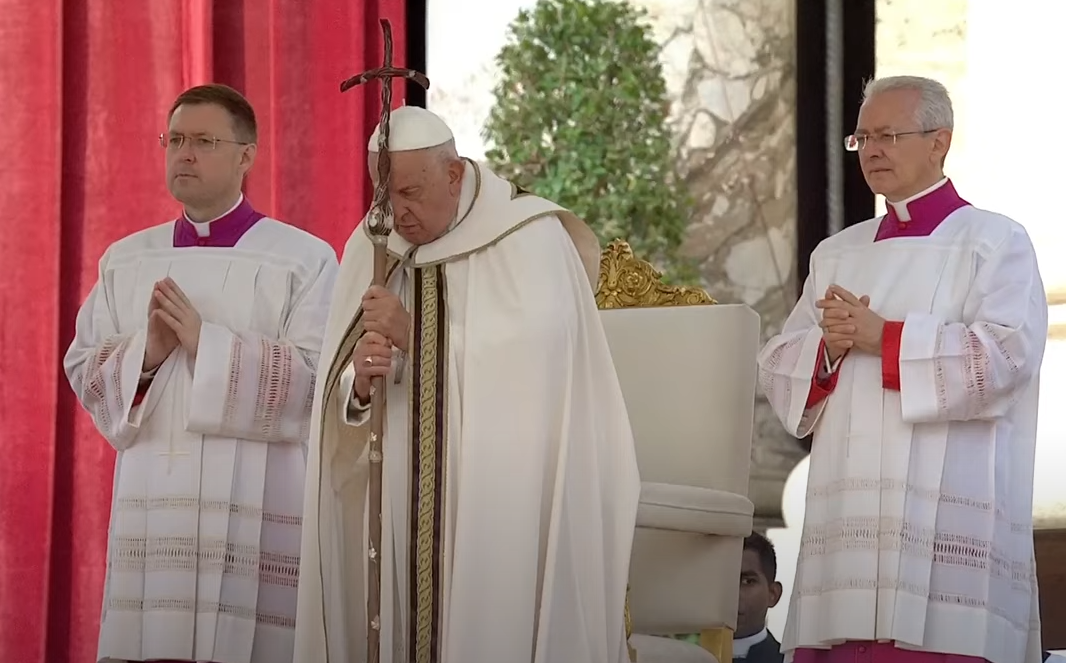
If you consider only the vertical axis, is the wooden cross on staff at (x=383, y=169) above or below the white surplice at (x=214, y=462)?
→ above

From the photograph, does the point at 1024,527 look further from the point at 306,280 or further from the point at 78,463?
the point at 78,463

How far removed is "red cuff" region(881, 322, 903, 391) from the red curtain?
2440mm

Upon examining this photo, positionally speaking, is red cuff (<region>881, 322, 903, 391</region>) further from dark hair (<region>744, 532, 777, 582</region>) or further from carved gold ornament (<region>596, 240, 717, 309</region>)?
dark hair (<region>744, 532, 777, 582</region>)

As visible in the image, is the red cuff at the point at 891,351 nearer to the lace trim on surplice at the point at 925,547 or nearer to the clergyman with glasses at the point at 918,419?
the clergyman with glasses at the point at 918,419

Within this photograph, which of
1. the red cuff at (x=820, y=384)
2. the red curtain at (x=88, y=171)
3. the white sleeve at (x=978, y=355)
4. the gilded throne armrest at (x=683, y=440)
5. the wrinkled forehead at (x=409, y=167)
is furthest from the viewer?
the red curtain at (x=88, y=171)

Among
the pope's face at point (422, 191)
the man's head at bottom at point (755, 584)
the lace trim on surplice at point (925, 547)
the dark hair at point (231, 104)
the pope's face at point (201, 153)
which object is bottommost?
the man's head at bottom at point (755, 584)

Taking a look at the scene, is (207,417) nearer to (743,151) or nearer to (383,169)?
(383,169)

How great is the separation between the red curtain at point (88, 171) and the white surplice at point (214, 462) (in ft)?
4.55

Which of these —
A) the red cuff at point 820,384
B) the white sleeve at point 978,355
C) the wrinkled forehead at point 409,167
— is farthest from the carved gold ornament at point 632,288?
the wrinkled forehead at point 409,167

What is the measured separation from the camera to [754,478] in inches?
229

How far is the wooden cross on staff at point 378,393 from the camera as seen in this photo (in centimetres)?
366

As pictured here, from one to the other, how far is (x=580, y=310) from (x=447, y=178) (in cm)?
43

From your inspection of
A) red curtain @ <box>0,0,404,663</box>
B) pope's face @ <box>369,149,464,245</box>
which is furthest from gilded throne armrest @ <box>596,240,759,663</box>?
red curtain @ <box>0,0,404,663</box>

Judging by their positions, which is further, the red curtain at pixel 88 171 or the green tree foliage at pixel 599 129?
the green tree foliage at pixel 599 129
